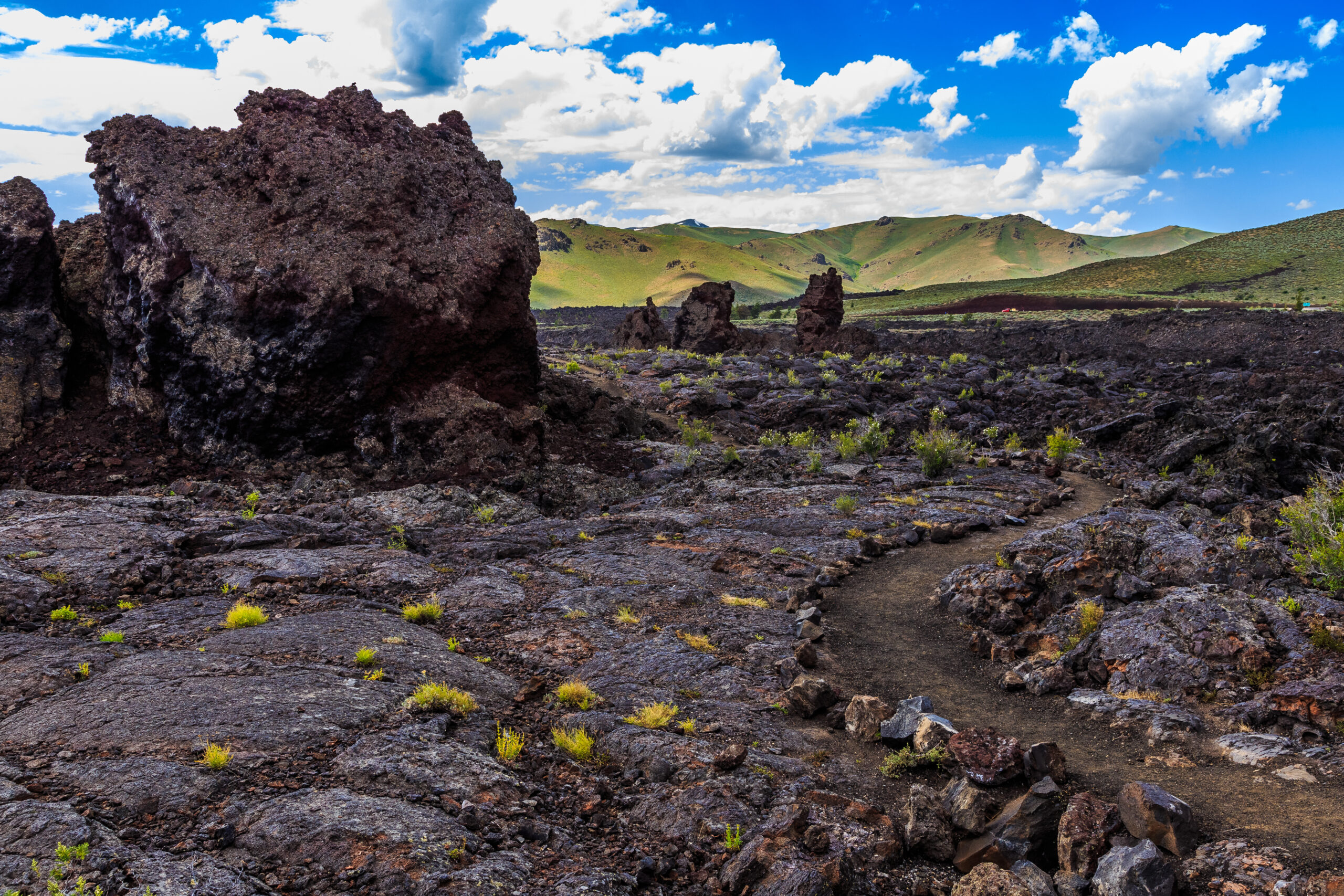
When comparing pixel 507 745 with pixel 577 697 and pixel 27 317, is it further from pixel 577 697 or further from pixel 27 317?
pixel 27 317

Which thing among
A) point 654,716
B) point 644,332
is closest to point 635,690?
point 654,716

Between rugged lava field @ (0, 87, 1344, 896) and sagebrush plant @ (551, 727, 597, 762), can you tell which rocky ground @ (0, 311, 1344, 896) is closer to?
rugged lava field @ (0, 87, 1344, 896)

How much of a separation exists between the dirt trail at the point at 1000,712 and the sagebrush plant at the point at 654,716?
1.82 metres

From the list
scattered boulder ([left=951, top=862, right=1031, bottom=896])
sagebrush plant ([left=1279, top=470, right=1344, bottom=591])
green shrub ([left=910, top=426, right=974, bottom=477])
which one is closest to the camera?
scattered boulder ([left=951, top=862, right=1031, bottom=896])

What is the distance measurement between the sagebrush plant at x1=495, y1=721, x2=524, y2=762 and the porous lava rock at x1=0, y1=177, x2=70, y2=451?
16047mm

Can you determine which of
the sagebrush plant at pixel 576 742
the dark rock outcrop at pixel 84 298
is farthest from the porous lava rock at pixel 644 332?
the sagebrush plant at pixel 576 742

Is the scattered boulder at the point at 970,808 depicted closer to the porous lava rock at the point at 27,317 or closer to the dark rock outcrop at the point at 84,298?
the porous lava rock at the point at 27,317

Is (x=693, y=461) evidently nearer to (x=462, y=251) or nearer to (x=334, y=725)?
(x=462, y=251)

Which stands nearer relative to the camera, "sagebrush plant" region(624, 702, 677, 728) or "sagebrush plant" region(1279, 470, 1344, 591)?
"sagebrush plant" region(624, 702, 677, 728)

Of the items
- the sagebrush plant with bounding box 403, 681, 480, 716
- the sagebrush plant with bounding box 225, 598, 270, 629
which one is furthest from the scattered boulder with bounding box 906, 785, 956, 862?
the sagebrush plant with bounding box 225, 598, 270, 629

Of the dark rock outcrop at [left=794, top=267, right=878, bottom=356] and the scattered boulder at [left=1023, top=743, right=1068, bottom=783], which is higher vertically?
the dark rock outcrop at [left=794, top=267, right=878, bottom=356]

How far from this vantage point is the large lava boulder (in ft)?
53.6

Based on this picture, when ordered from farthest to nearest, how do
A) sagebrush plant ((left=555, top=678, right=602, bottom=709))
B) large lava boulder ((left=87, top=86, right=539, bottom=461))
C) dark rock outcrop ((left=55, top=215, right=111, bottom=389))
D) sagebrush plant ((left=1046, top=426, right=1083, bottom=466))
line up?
1. sagebrush plant ((left=1046, top=426, right=1083, bottom=466))
2. dark rock outcrop ((left=55, top=215, right=111, bottom=389))
3. large lava boulder ((left=87, top=86, right=539, bottom=461))
4. sagebrush plant ((left=555, top=678, right=602, bottom=709))

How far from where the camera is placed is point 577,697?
8.05m
